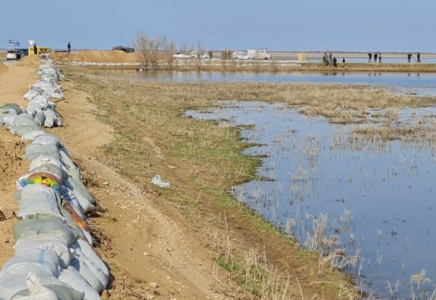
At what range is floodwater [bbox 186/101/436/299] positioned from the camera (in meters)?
9.15

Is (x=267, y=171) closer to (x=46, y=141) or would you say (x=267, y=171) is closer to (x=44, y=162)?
(x=46, y=141)

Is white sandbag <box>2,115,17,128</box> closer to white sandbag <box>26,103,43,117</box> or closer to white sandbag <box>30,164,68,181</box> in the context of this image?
white sandbag <box>26,103,43,117</box>

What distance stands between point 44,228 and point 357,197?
8.24m

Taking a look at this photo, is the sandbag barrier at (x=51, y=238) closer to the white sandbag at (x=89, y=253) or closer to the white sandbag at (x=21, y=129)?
the white sandbag at (x=89, y=253)

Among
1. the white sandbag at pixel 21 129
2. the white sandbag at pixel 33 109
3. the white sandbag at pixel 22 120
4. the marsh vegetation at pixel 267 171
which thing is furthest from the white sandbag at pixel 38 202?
the white sandbag at pixel 33 109

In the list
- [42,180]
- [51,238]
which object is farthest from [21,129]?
[51,238]

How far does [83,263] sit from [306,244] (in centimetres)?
472

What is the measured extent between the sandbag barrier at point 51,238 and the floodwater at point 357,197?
12.7ft

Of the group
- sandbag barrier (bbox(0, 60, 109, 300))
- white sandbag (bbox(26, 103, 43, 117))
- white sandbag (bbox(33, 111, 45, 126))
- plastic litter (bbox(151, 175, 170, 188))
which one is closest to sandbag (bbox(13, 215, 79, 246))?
sandbag barrier (bbox(0, 60, 109, 300))

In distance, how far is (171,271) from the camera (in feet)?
23.6

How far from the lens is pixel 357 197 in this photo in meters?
12.7

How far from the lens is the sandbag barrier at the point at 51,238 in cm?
448

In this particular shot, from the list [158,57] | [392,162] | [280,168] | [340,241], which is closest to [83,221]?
[340,241]

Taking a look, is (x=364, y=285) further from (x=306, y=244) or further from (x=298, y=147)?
(x=298, y=147)
